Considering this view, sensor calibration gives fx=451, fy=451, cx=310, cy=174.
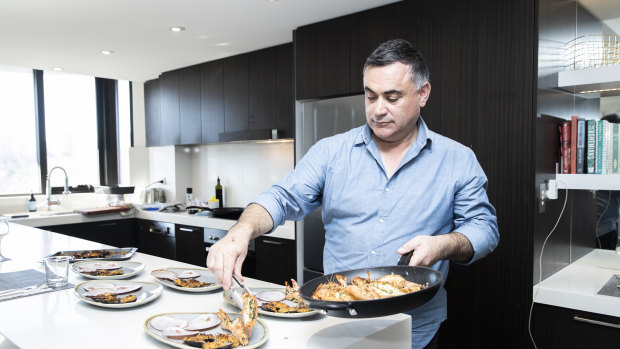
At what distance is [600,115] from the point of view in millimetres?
2666

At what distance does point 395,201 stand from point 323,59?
189 centimetres

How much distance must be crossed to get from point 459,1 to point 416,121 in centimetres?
124

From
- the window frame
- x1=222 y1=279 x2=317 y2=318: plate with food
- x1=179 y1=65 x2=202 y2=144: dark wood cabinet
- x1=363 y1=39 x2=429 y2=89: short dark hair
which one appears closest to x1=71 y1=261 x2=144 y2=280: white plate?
x1=222 y1=279 x2=317 y2=318: plate with food

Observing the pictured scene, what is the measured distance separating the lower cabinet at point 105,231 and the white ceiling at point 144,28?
1.62 meters

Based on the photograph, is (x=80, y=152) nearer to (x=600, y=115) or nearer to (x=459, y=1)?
(x=459, y=1)

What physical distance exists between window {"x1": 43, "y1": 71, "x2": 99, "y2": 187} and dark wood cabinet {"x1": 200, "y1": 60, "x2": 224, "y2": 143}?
6.08ft

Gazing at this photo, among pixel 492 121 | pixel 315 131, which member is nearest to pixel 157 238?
pixel 315 131

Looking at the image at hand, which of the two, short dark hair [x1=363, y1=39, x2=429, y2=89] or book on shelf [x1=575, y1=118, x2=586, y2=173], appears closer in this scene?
short dark hair [x1=363, y1=39, x2=429, y2=89]

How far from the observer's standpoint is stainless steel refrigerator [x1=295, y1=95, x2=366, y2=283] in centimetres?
298

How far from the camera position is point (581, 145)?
2.40 metres

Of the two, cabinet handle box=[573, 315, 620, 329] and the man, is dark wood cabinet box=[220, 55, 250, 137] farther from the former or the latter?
cabinet handle box=[573, 315, 620, 329]

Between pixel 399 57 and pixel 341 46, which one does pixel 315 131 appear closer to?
pixel 341 46

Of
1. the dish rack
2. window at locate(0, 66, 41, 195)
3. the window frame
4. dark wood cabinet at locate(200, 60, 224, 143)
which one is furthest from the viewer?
the window frame

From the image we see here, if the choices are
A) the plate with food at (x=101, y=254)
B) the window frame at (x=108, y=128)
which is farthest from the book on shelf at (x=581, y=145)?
the window frame at (x=108, y=128)
